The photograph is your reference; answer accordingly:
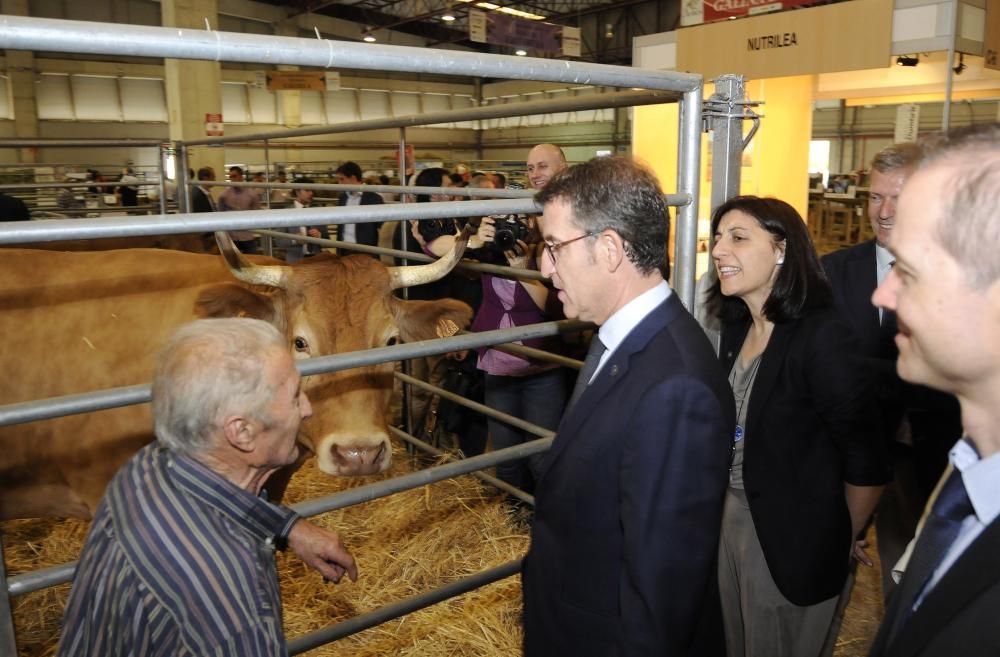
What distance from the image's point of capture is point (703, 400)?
53.2 inches

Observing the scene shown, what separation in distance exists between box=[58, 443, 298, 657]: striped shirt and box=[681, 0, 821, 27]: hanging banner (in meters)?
7.71

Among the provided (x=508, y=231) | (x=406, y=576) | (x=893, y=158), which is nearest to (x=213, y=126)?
(x=508, y=231)

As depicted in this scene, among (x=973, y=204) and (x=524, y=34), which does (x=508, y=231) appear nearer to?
(x=973, y=204)

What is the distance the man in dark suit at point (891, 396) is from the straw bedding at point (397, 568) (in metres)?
1.47

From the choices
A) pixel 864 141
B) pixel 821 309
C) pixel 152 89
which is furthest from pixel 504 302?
pixel 864 141

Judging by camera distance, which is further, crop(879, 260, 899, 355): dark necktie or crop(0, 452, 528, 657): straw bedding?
crop(0, 452, 528, 657): straw bedding

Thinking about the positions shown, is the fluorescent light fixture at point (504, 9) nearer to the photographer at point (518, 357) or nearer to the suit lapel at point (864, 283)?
the photographer at point (518, 357)

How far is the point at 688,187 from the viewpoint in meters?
2.07

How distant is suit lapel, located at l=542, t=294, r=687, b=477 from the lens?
1.43 m

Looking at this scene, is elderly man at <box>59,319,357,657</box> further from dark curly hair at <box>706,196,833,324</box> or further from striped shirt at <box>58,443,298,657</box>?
dark curly hair at <box>706,196,833,324</box>

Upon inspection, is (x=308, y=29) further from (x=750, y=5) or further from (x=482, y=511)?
(x=482, y=511)

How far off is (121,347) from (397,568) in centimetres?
152

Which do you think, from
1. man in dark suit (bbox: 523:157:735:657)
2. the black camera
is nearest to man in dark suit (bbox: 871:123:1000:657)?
man in dark suit (bbox: 523:157:735:657)

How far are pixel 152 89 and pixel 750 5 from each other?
61.7 feet
